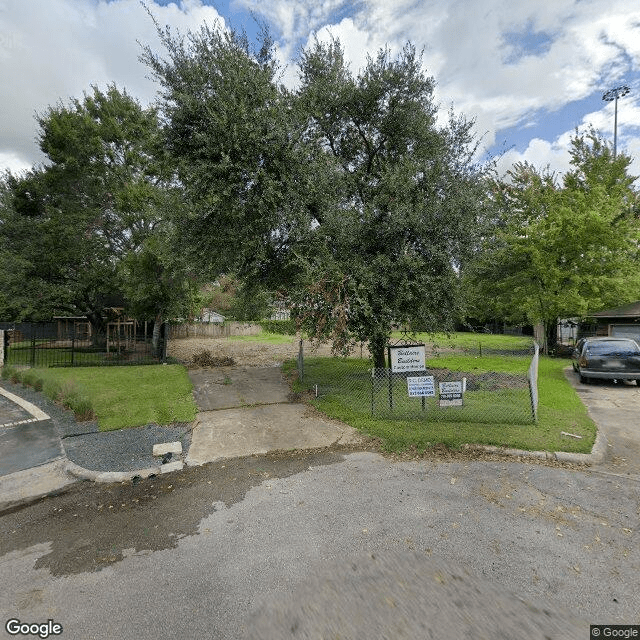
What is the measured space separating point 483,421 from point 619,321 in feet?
58.8

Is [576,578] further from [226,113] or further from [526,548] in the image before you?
[226,113]

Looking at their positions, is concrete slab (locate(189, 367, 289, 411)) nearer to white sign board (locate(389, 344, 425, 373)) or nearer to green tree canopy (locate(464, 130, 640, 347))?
white sign board (locate(389, 344, 425, 373))

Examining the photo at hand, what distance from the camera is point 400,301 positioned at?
29.5ft

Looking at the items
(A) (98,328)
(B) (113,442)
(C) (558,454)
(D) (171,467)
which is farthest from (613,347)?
(A) (98,328)

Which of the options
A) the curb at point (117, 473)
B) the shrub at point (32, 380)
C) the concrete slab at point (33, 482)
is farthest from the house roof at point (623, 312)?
the shrub at point (32, 380)

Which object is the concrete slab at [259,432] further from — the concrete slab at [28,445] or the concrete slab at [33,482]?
the concrete slab at [28,445]

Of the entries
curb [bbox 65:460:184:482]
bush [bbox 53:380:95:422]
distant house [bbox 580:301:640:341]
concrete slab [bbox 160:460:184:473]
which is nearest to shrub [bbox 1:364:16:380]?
bush [bbox 53:380:95:422]

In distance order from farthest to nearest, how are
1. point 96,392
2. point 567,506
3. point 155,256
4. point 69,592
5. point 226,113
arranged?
1. point 155,256
2. point 96,392
3. point 226,113
4. point 567,506
5. point 69,592

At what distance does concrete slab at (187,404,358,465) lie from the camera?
6.44 m

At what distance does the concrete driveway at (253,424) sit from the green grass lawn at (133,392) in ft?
1.78

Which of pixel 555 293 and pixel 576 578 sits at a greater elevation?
pixel 555 293

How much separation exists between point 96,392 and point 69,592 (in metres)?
8.72

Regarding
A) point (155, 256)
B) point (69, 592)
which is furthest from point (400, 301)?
point (155, 256)

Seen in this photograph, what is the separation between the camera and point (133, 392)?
1068cm
